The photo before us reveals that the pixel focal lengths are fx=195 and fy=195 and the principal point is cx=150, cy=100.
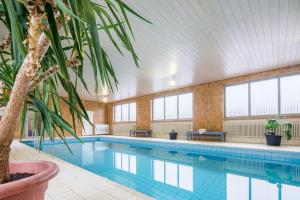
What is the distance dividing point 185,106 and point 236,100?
252cm

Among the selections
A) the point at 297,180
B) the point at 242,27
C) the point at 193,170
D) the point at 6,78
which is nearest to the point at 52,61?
the point at 6,78

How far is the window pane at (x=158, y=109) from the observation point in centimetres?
1047

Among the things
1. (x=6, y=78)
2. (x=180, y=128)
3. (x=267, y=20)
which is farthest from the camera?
(x=180, y=128)

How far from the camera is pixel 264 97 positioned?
6758mm

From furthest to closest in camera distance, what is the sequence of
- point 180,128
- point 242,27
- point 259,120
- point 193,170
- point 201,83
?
point 180,128
point 201,83
point 259,120
point 193,170
point 242,27

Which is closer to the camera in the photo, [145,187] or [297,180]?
[145,187]

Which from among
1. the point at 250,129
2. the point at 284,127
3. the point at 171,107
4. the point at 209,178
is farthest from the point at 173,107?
the point at 209,178

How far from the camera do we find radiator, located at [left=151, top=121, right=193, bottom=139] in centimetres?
892

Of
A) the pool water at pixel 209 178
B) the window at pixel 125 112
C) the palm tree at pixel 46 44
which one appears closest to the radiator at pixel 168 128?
the window at pixel 125 112

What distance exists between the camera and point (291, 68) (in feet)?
20.2

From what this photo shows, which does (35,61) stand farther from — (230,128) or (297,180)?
(230,128)

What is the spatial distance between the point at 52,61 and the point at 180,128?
8492 mm

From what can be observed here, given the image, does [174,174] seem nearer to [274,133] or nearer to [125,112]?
[274,133]

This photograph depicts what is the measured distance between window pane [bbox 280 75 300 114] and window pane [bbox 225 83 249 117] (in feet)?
3.80
